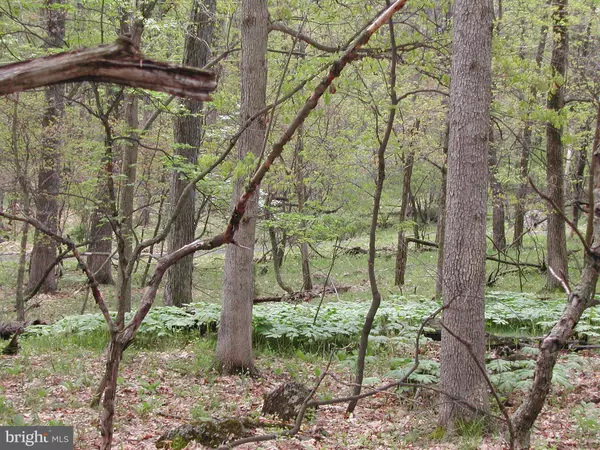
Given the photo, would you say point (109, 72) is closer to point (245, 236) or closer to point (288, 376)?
point (245, 236)

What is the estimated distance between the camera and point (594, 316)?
8375 millimetres

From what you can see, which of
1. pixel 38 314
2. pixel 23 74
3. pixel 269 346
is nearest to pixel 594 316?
pixel 269 346

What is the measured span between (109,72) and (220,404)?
193 inches

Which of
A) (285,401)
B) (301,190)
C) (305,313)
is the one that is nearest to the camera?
(285,401)

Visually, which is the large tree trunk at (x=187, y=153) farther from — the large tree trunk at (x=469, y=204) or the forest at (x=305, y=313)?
the large tree trunk at (x=469, y=204)

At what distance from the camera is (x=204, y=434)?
4824mm

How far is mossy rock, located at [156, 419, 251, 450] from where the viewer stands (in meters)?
4.79

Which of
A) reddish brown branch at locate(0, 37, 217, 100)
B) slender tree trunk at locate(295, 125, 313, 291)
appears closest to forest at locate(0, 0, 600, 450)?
reddish brown branch at locate(0, 37, 217, 100)

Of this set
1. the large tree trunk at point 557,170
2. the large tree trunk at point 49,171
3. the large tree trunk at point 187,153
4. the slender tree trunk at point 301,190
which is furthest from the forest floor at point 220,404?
the slender tree trunk at point 301,190

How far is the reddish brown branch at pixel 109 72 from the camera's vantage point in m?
2.04

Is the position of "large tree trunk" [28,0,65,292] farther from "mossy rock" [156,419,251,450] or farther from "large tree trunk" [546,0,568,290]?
"large tree trunk" [546,0,568,290]

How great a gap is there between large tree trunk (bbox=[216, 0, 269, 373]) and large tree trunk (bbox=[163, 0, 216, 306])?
3.05 metres

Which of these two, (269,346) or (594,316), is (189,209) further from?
(594,316)

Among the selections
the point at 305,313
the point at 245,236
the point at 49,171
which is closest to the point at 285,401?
the point at 245,236
